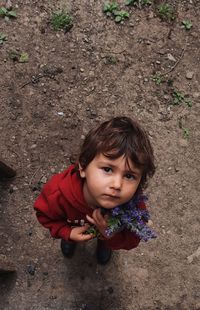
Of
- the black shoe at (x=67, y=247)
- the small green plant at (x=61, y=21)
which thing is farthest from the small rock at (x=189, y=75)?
the black shoe at (x=67, y=247)

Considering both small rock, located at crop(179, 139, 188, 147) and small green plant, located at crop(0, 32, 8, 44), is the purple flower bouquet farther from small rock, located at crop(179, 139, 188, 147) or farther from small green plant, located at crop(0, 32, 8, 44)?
small green plant, located at crop(0, 32, 8, 44)

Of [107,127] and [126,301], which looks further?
[126,301]

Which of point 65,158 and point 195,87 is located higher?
point 195,87

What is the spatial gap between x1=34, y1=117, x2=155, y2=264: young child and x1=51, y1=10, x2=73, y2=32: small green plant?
163 cm

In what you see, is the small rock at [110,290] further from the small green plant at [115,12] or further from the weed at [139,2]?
the weed at [139,2]

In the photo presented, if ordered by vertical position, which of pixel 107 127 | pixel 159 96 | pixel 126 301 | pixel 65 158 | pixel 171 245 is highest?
pixel 107 127

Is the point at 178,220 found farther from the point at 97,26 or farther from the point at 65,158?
the point at 97,26

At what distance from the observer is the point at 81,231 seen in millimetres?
2547

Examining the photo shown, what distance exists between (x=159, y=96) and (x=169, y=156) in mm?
464

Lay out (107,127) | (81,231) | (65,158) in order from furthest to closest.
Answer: (65,158) < (81,231) < (107,127)

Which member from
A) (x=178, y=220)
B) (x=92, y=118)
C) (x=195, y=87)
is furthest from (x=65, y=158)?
(x=195, y=87)

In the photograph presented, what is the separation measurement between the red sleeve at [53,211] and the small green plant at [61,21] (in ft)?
5.44

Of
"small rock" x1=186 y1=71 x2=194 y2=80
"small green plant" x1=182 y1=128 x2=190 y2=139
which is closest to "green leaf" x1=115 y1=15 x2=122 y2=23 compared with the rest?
"small rock" x1=186 y1=71 x2=194 y2=80

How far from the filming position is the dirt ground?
130 inches
